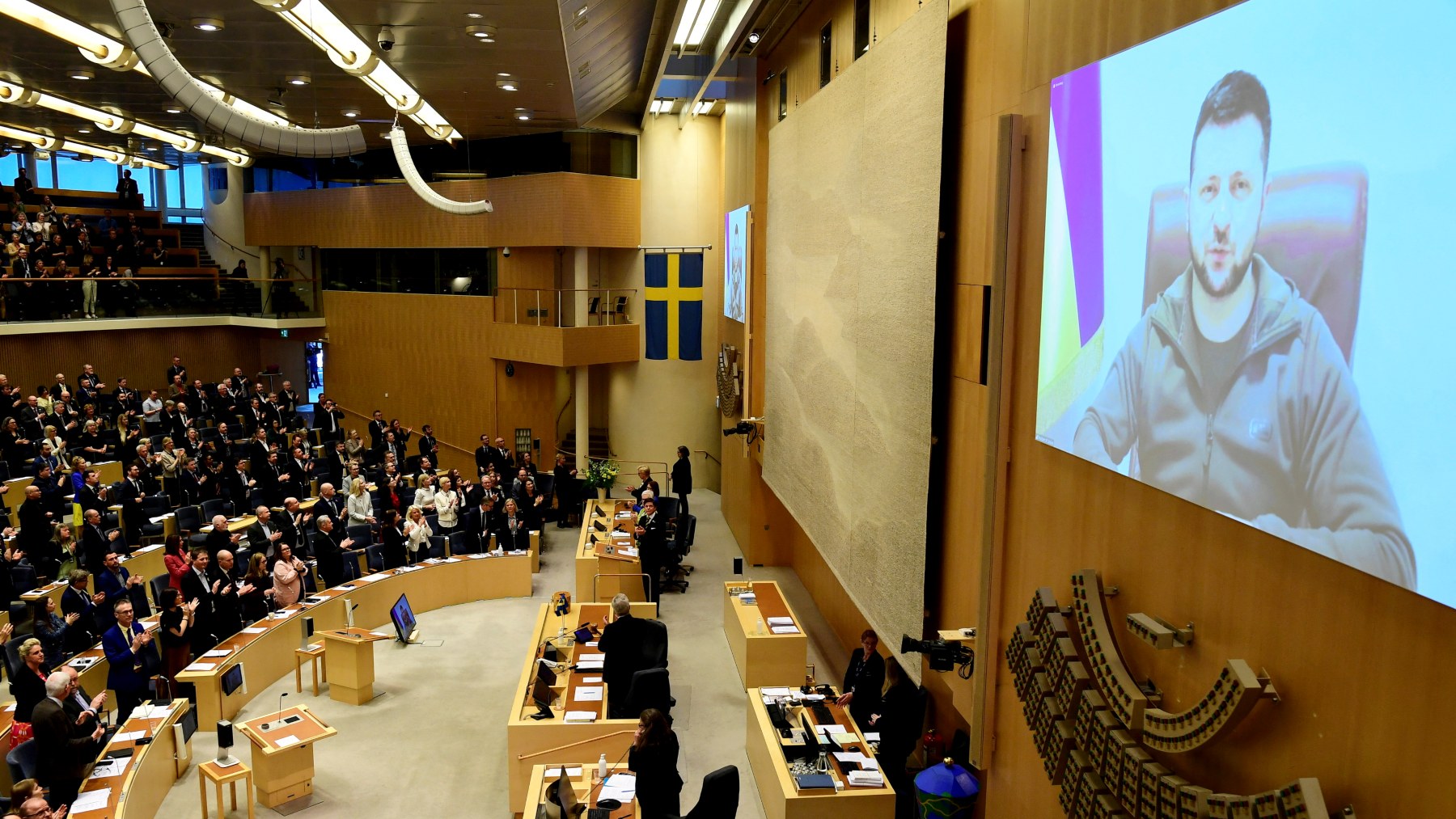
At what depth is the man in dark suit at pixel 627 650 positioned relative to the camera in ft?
27.4

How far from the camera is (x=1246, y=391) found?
3.56m

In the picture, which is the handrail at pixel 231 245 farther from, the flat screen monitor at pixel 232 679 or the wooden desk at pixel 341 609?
the flat screen monitor at pixel 232 679

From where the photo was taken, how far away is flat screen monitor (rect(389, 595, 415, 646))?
36.2 ft

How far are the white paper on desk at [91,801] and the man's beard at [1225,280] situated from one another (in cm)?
739

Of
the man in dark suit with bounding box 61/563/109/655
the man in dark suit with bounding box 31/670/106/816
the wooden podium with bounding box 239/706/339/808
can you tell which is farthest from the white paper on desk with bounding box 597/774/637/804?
the man in dark suit with bounding box 61/563/109/655

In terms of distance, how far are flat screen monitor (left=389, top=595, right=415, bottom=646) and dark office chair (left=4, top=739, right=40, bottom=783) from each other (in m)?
3.96

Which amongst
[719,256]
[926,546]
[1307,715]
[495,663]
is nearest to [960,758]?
[926,546]

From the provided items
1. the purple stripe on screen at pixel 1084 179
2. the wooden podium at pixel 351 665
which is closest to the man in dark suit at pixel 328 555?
the wooden podium at pixel 351 665

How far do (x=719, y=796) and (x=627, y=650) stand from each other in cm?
249

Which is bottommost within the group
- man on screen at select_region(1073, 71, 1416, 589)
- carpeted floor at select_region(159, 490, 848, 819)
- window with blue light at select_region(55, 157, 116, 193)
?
carpeted floor at select_region(159, 490, 848, 819)

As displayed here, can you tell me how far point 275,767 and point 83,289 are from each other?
15.9m

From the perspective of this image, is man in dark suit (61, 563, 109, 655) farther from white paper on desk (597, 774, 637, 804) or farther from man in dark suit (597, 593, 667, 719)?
white paper on desk (597, 774, 637, 804)

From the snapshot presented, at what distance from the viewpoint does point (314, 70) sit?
13031 millimetres

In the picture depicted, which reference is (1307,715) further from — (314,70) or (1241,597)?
(314,70)
